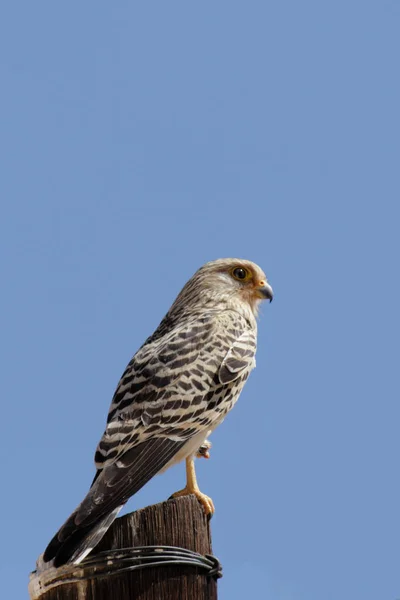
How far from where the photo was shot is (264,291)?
7512 mm

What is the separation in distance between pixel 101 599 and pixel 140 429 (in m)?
1.51

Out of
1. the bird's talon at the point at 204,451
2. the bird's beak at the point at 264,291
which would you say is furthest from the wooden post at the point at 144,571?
the bird's beak at the point at 264,291

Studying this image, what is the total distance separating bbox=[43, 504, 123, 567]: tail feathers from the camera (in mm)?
4258

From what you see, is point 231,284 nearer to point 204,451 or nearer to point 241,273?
point 241,273

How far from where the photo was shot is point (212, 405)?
6.07 meters

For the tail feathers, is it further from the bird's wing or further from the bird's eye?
the bird's eye

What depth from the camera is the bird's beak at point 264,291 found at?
24.6ft

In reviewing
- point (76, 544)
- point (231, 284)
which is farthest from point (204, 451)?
point (76, 544)

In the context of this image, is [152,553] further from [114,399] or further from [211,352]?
[211,352]

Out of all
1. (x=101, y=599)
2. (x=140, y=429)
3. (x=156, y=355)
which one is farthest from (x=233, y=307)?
(x=101, y=599)

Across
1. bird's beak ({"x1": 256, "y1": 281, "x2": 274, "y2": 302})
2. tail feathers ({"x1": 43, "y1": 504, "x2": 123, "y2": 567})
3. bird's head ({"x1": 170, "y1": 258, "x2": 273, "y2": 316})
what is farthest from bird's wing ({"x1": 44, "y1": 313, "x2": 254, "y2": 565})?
bird's beak ({"x1": 256, "y1": 281, "x2": 274, "y2": 302})

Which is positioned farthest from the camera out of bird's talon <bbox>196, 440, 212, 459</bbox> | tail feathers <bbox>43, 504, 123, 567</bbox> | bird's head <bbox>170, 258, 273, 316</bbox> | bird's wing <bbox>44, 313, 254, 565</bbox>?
bird's head <bbox>170, 258, 273, 316</bbox>

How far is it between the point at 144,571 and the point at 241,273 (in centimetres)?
373

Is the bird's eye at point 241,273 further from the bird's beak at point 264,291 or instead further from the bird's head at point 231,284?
the bird's beak at point 264,291
